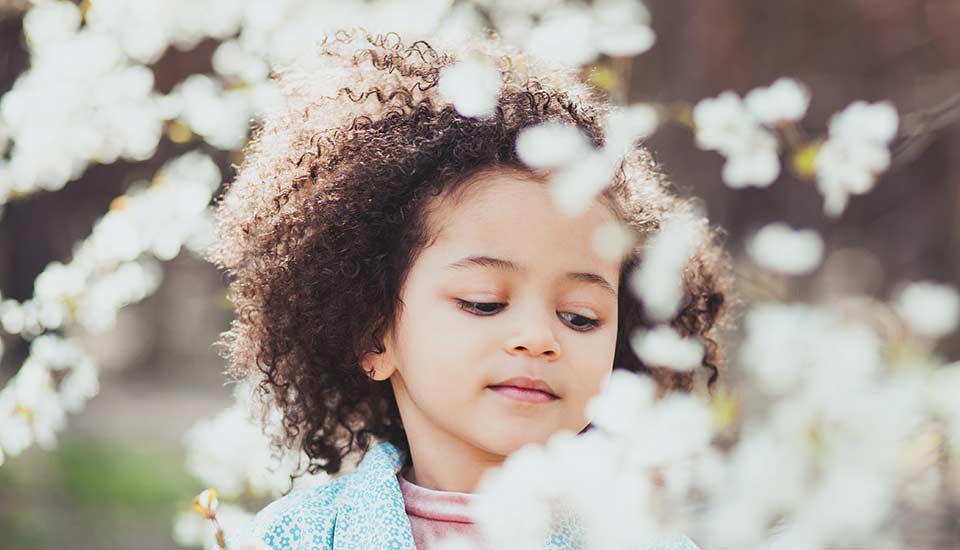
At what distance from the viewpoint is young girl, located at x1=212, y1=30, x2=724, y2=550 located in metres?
1.49

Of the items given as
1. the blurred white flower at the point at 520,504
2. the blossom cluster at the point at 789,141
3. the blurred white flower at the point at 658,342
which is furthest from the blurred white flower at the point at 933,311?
the blossom cluster at the point at 789,141

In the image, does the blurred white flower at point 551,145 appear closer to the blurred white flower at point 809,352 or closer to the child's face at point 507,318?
the child's face at point 507,318

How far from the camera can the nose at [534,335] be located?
144 cm

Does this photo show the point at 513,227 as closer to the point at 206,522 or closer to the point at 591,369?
the point at 591,369

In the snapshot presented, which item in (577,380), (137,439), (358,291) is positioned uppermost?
(137,439)

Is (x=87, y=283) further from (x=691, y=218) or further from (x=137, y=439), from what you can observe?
(x=137, y=439)

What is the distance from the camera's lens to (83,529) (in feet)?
16.5

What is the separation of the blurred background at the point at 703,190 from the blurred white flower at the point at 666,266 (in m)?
0.85

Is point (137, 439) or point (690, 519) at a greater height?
point (137, 439)

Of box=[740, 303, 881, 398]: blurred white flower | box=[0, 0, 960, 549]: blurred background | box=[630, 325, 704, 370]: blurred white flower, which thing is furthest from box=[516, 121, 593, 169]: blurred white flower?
box=[0, 0, 960, 549]: blurred background

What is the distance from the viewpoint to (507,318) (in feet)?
4.83

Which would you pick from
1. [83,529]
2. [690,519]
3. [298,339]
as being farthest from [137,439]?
[690,519]

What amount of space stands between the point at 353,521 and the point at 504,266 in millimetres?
394

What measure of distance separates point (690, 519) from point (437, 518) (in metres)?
0.62
